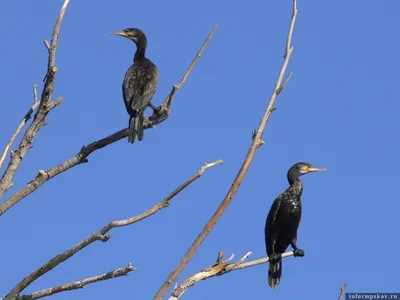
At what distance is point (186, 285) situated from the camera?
4699 millimetres

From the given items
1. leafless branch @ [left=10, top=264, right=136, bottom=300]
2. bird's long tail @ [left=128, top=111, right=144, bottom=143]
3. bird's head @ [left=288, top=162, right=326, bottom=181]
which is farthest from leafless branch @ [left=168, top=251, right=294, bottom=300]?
bird's head @ [left=288, top=162, right=326, bottom=181]

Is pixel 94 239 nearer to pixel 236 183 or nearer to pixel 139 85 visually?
pixel 236 183

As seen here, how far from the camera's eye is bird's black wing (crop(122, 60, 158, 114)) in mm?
9156

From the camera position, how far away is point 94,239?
14.5ft

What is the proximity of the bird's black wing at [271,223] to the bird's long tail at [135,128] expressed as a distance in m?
1.81

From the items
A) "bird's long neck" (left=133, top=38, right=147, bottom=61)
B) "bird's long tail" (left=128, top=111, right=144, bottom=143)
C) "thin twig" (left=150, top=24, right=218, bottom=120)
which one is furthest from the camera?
"bird's long neck" (left=133, top=38, right=147, bottom=61)

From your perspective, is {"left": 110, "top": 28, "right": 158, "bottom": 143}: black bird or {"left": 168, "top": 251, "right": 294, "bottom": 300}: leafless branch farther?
{"left": 110, "top": 28, "right": 158, "bottom": 143}: black bird

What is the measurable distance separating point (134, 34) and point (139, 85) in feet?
4.91

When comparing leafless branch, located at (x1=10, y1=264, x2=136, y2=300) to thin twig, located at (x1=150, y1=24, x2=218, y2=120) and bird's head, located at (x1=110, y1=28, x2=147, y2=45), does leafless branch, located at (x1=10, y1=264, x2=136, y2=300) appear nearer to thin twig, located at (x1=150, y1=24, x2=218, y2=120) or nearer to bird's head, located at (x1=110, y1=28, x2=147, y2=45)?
thin twig, located at (x1=150, y1=24, x2=218, y2=120)

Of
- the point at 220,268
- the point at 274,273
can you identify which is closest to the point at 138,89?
the point at 274,273

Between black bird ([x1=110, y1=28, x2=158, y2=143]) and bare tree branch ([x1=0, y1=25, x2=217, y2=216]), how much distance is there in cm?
41

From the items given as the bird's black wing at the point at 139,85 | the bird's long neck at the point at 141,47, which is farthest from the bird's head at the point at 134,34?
the bird's black wing at the point at 139,85

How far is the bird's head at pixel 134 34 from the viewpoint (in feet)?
34.9

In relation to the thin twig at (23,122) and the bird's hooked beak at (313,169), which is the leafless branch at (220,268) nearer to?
the thin twig at (23,122)
